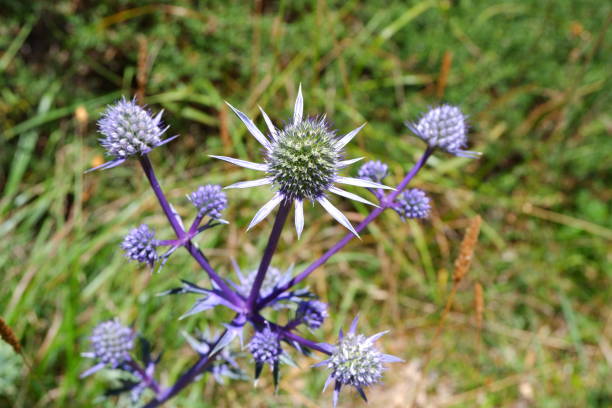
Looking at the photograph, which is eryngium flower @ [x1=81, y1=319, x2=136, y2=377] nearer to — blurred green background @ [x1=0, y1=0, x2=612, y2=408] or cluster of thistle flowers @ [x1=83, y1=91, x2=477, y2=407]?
cluster of thistle flowers @ [x1=83, y1=91, x2=477, y2=407]

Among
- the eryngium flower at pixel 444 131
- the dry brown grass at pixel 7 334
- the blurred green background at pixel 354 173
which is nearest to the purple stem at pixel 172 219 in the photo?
the dry brown grass at pixel 7 334

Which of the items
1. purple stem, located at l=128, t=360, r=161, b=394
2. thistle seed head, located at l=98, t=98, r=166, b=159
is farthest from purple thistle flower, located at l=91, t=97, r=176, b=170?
purple stem, located at l=128, t=360, r=161, b=394

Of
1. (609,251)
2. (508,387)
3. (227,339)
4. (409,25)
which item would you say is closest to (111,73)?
(409,25)

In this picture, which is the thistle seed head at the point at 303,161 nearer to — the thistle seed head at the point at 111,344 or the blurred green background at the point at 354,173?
the thistle seed head at the point at 111,344

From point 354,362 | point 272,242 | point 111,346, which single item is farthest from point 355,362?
point 111,346

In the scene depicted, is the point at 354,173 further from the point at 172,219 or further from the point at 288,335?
the point at 172,219

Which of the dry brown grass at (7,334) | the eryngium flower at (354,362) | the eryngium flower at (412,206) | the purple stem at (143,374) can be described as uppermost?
the eryngium flower at (412,206)
